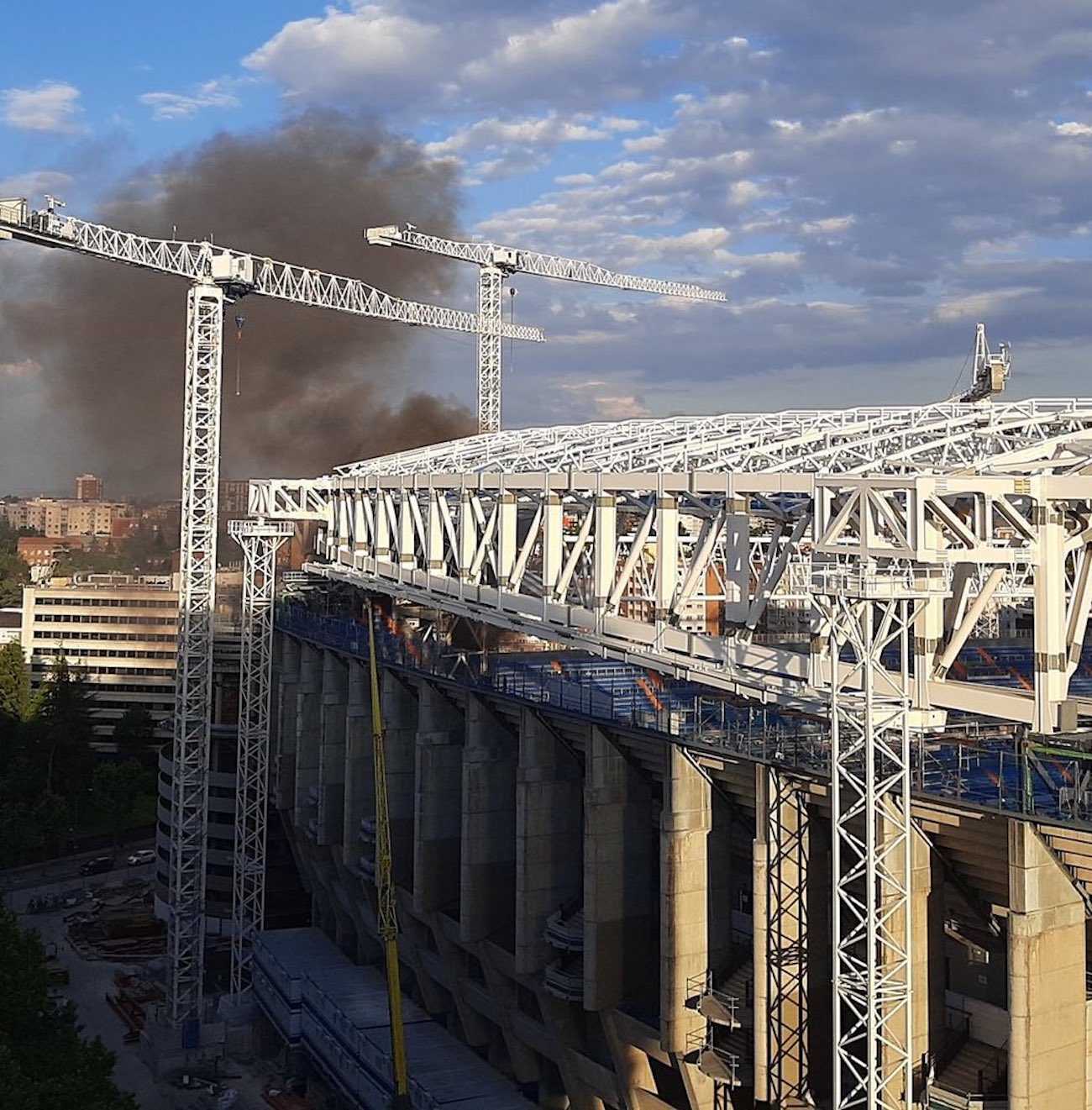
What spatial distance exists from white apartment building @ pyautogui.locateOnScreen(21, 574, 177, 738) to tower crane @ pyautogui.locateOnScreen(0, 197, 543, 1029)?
45.6m

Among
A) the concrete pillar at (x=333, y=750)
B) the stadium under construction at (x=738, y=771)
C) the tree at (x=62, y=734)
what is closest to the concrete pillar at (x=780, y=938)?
the stadium under construction at (x=738, y=771)

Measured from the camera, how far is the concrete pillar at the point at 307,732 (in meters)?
42.2

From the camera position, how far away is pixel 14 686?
7488 cm

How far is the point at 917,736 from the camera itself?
765 inches

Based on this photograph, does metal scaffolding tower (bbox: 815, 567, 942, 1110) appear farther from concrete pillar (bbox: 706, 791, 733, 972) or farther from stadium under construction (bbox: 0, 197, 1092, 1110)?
concrete pillar (bbox: 706, 791, 733, 972)

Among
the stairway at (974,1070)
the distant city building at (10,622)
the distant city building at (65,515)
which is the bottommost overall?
the stairway at (974,1070)

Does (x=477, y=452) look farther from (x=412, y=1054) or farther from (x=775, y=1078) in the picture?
(x=775, y=1078)

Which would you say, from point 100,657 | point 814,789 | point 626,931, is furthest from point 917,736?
point 100,657

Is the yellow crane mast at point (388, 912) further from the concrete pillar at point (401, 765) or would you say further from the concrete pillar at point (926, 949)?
the concrete pillar at point (926, 949)

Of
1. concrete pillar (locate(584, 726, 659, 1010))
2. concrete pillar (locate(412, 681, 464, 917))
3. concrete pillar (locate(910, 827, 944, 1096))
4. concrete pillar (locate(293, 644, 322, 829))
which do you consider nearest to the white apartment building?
concrete pillar (locate(293, 644, 322, 829))

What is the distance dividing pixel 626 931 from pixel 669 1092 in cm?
325

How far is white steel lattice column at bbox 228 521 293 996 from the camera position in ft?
125

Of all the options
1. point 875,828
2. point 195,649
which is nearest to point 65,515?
point 195,649

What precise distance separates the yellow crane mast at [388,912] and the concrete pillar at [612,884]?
5.42m
